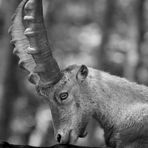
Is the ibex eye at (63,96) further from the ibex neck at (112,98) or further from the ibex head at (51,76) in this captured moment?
the ibex neck at (112,98)

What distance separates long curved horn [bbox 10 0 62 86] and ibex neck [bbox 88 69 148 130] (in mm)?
661

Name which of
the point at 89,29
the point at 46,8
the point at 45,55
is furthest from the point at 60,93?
the point at 89,29

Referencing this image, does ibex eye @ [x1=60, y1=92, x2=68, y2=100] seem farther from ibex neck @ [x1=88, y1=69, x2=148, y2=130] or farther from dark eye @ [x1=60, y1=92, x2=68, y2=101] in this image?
ibex neck @ [x1=88, y1=69, x2=148, y2=130]

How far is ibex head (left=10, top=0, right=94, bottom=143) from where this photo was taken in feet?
25.5

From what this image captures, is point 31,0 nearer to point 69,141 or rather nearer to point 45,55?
point 45,55

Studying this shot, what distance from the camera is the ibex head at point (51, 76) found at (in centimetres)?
778

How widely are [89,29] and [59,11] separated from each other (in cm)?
182

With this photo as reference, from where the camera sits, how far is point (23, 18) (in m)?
8.11

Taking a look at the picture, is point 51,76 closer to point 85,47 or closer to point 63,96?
point 63,96

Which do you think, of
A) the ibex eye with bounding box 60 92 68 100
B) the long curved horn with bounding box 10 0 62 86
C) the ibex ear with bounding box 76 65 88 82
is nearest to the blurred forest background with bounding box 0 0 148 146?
the long curved horn with bounding box 10 0 62 86

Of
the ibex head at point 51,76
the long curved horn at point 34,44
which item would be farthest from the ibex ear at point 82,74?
the long curved horn at point 34,44

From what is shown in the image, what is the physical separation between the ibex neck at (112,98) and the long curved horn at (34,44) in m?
0.66

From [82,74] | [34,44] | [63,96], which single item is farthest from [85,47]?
[34,44]

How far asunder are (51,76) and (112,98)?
104 cm
